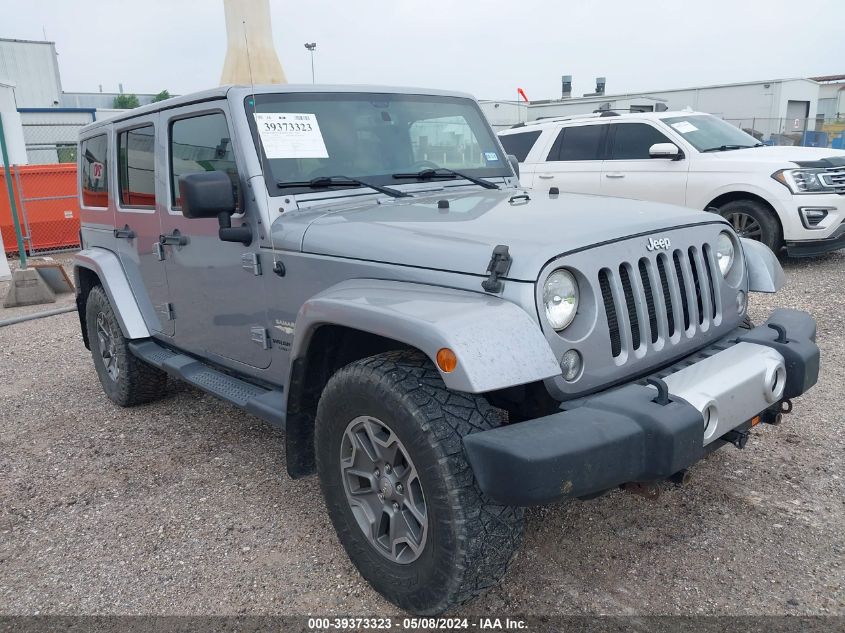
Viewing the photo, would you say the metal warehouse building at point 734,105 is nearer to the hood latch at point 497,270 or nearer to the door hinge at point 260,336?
the door hinge at point 260,336

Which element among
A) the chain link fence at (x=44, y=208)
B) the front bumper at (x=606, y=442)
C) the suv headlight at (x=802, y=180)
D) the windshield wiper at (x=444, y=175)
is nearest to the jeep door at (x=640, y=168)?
the suv headlight at (x=802, y=180)

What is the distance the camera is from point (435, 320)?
6.75 ft

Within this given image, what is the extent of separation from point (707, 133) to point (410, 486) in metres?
7.68

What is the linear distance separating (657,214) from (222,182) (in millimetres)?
1800

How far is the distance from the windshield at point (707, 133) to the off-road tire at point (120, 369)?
6662mm

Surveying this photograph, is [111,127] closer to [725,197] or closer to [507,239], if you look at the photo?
[507,239]

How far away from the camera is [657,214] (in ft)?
9.00

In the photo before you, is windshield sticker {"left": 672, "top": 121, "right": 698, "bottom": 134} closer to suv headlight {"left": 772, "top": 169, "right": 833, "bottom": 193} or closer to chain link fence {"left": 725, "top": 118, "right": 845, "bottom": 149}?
suv headlight {"left": 772, "top": 169, "right": 833, "bottom": 193}

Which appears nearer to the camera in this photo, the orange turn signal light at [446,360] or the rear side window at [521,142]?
the orange turn signal light at [446,360]

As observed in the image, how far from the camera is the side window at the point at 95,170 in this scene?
455 cm

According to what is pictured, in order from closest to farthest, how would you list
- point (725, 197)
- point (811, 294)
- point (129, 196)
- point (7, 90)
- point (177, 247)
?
1. point (177, 247)
2. point (129, 196)
3. point (811, 294)
4. point (725, 197)
5. point (7, 90)

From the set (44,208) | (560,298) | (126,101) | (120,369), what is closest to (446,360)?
(560,298)

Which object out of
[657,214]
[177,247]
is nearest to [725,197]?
[657,214]

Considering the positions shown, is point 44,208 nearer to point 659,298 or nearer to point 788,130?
point 659,298
